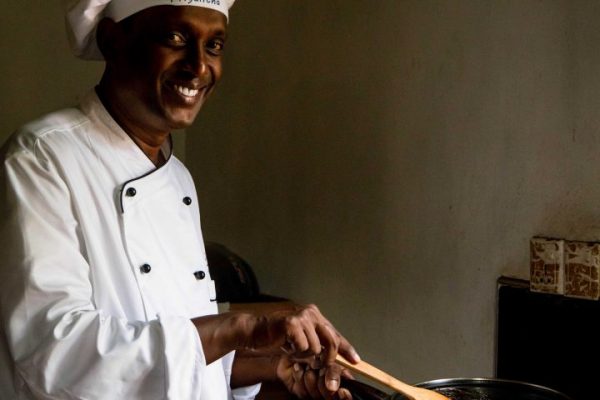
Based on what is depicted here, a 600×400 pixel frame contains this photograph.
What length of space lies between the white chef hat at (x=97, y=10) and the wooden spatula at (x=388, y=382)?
610 mm

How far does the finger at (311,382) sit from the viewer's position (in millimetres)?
1470

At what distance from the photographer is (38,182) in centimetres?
122

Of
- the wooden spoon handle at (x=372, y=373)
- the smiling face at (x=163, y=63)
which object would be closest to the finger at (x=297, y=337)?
the wooden spoon handle at (x=372, y=373)

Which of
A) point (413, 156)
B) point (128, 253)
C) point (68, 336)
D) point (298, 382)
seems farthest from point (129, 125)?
point (413, 156)

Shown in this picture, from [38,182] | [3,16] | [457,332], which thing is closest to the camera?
[38,182]

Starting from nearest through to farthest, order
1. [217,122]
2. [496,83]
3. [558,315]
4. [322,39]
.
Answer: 1. [558,315]
2. [496,83]
3. [322,39]
4. [217,122]

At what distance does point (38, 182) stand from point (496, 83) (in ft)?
3.56

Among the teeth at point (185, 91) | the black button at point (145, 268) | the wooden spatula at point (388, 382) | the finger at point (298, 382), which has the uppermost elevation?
the teeth at point (185, 91)

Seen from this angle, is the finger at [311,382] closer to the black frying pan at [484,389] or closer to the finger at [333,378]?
the finger at [333,378]

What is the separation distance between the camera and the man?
44.6 inches

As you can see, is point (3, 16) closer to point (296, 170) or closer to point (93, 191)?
point (296, 170)

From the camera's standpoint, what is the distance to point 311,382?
1.47 m

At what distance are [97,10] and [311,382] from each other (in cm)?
73

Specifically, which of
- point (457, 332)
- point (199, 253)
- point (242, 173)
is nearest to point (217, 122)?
point (242, 173)
